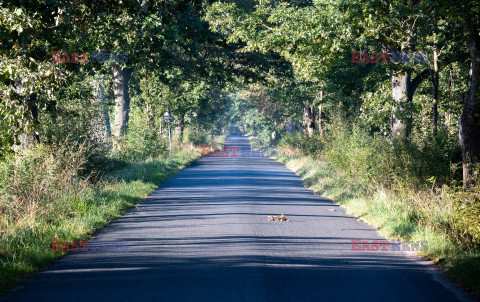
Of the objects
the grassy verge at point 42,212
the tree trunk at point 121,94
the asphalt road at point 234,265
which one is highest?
the tree trunk at point 121,94

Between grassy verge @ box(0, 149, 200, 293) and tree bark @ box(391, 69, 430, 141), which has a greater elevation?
tree bark @ box(391, 69, 430, 141)

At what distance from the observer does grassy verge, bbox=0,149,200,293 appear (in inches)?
287

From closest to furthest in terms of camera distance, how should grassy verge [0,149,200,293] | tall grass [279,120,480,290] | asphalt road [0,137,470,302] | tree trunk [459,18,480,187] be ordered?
asphalt road [0,137,470,302] < grassy verge [0,149,200,293] < tall grass [279,120,480,290] < tree trunk [459,18,480,187]

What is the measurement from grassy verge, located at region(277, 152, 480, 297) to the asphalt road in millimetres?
273

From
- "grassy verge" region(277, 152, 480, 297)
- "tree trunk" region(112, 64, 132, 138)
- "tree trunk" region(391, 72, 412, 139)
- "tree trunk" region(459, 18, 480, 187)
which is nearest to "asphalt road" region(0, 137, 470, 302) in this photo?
"grassy verge" region(277, 152, 480, 297)

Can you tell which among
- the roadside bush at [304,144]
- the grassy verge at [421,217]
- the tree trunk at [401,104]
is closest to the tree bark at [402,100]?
the tree trunk at [401,104]

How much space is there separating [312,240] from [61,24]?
6.51 m

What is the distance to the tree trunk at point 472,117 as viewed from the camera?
9.71 meters

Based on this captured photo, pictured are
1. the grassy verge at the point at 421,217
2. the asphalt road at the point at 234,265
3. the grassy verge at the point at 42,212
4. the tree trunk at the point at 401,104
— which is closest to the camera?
the asphalt road at the point at 234,265

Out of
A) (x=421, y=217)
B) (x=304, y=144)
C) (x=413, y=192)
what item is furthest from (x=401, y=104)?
(x=304, y=144)

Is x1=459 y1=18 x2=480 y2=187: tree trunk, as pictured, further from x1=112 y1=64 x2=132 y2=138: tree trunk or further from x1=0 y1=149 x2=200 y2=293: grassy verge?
x1=112 y1=64 x2=132 y2=138: tree trunk

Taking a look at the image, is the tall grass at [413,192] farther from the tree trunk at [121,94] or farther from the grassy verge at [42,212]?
the tree trunk at [121,94]

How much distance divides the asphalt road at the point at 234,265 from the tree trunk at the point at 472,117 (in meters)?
2.36

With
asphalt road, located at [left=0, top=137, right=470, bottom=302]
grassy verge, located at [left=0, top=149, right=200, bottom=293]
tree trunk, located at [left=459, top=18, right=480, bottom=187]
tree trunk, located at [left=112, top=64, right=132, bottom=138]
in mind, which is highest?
tree trunk, located at [left=112, top=64, right=132, bottom=138]
